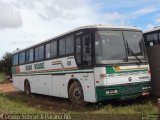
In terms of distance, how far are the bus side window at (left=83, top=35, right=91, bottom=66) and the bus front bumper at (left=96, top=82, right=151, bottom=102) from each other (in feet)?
3.74

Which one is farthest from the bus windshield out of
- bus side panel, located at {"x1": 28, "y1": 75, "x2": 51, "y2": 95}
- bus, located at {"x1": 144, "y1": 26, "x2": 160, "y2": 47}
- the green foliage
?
the green foliage

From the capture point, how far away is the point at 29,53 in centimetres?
2056

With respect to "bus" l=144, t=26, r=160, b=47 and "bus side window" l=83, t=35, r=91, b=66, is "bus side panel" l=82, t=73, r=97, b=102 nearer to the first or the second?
"bus side window" l=83, t=35, r=91, b=66

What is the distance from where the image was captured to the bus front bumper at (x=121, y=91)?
11.9 m

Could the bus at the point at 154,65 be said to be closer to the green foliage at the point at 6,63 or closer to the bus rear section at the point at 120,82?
the bus rear section at the point at 120,82

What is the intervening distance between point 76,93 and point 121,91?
2.28 metres

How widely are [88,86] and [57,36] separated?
13.2ft

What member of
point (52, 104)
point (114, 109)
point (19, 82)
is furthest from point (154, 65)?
point (19, 82)

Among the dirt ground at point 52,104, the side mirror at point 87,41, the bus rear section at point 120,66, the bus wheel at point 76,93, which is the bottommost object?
the dirt ground at point 52,104

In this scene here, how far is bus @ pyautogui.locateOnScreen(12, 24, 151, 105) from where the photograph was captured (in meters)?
12.0

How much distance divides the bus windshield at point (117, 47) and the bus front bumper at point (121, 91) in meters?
0.92

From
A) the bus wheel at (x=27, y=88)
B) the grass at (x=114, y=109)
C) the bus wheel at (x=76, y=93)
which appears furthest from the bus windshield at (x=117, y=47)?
the bus wheel at (x=27, y=88)

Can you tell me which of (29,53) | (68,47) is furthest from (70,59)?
(29,53)

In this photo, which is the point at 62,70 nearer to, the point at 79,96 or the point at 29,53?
the point at 79,96
